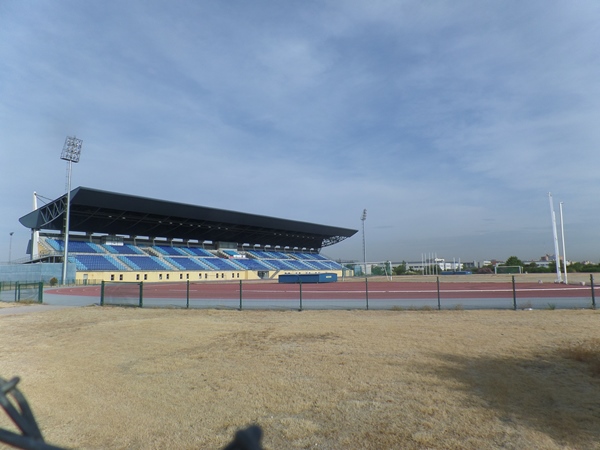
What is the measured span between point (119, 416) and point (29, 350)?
22.5 feet

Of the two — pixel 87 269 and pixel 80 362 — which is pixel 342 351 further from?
pixel 87 269

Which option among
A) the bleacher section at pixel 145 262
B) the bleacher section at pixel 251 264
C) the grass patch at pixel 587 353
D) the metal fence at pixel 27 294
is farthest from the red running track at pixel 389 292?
the bleacher section at pixel 251 264

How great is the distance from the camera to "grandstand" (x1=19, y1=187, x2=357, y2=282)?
59.3m

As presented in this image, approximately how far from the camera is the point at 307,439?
5.38 meters

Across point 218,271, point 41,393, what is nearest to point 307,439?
point 41,393

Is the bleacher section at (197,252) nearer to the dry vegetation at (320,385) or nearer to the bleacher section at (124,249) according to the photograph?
the bleacher section at (124,249)

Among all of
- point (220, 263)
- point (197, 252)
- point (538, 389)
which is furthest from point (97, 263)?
point (538, 389)

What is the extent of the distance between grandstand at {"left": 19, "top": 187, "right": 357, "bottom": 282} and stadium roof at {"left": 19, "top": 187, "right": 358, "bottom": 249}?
0.11m

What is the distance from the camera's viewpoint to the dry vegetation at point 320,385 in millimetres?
5535

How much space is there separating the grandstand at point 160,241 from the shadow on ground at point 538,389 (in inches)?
2180

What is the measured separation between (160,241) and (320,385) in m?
75.6

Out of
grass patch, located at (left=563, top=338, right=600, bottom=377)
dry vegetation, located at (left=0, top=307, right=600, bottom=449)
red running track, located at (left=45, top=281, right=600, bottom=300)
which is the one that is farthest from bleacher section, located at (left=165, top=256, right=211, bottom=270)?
grass patch, located at (left=563, top=338, right=600, bottom=377)

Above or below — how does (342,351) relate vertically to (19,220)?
below

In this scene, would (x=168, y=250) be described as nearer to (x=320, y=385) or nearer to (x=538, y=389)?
(x=320, y=385)
